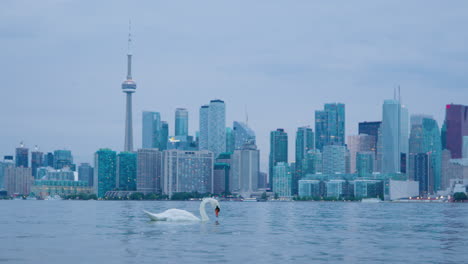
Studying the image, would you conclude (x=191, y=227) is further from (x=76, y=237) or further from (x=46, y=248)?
(x=46, y=248)

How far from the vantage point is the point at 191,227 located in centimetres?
7388

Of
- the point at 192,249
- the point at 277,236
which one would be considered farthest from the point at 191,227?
the point at 192,249

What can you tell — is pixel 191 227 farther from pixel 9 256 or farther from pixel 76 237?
pixel 9 256

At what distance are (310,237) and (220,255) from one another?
18434 mm

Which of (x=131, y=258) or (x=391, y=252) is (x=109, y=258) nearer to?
(x=131, y=258)

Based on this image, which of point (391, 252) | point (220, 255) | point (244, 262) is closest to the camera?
point (244, 262)

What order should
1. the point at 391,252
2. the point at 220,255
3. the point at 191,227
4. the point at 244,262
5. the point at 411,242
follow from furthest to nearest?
the point at 191,227 < the point at 411,242 < the point at 391,252 < the point at 220,255 < the point at 244,262

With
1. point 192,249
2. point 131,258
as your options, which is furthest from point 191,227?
point 131,258

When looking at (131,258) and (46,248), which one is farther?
(46,248)

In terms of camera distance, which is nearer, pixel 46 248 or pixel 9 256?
pixel 9 256

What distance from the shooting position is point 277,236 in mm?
64562

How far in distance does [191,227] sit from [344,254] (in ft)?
92.4

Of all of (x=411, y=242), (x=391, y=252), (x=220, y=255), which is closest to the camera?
(x=220, y=255)

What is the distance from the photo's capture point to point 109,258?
44.6 metres
